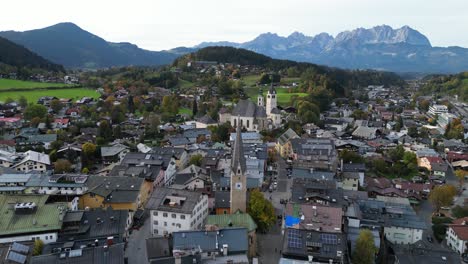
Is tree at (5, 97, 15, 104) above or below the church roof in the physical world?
below

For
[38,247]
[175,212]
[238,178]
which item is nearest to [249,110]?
[238,178]

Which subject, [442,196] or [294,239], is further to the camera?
[442,196]

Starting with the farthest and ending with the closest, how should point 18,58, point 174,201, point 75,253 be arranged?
point 18,58 < point 174,201 < point 75,253

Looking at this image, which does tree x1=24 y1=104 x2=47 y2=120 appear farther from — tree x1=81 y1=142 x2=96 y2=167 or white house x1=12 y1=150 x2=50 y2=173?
white house x1=12 y1=150 x2=50 y2=173

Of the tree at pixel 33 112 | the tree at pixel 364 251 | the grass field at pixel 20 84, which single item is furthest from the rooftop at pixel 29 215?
the grass field at pixel 20 84

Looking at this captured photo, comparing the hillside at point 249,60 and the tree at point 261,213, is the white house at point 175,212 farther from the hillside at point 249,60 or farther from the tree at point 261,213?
the hillside at point 249,60

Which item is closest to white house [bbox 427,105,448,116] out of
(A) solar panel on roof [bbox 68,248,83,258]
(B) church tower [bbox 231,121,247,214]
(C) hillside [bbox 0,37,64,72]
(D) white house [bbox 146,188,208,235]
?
(B) church tower [bbox 231,121,247,214]

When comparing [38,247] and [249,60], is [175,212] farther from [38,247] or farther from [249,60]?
[249,60]
